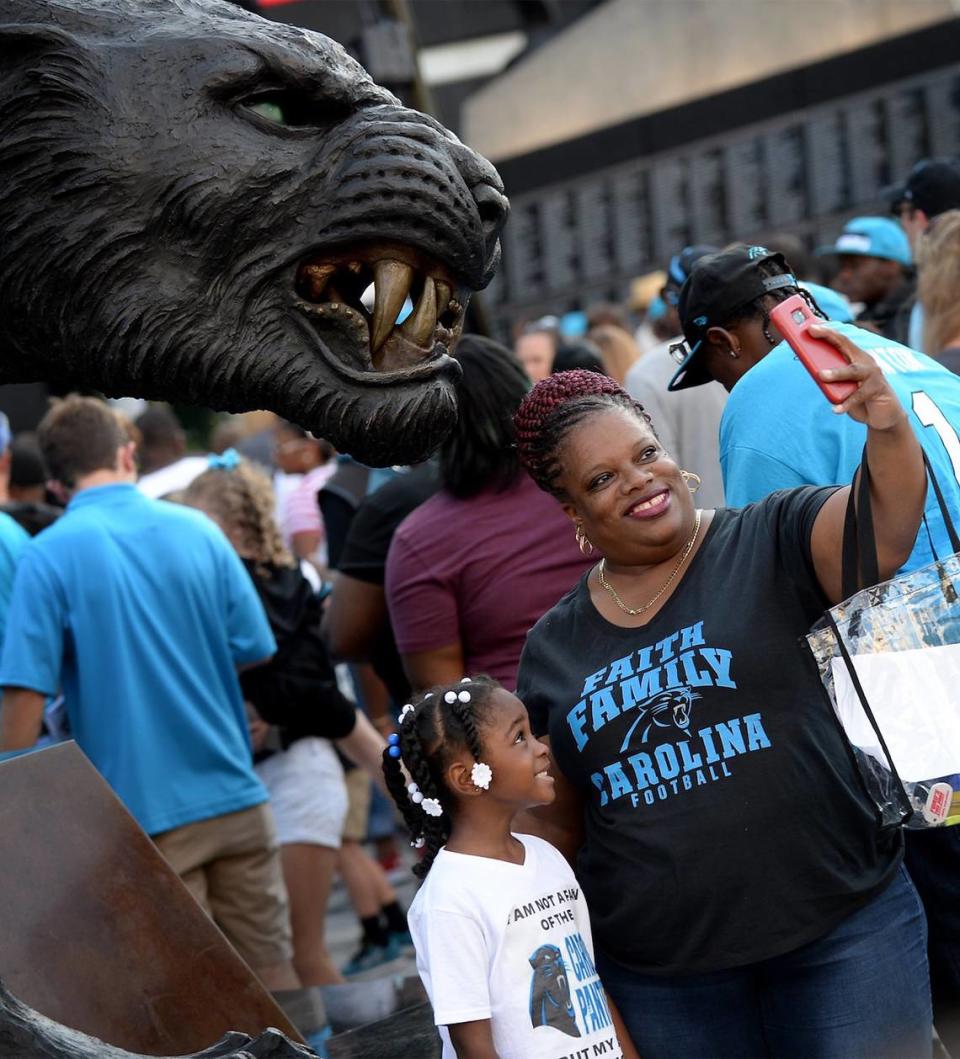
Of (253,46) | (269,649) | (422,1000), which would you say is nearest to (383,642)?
(269,649)

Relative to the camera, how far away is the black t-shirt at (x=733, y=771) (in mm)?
2830

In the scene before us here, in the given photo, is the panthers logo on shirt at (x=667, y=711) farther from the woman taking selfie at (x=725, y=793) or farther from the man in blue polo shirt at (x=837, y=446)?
the man in blue polo shirt at (x=837, y=446)

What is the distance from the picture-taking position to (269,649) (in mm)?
5309

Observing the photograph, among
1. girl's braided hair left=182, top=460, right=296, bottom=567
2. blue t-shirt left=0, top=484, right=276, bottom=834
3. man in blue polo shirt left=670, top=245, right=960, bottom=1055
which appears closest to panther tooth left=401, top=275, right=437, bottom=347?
man in blue polo shirt left=670, top=245, right=960, bottom=1055

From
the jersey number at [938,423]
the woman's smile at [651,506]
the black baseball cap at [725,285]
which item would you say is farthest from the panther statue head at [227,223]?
the black baseball cap at [725,285]

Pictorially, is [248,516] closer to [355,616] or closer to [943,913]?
[355,616]

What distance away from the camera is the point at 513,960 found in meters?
2.91

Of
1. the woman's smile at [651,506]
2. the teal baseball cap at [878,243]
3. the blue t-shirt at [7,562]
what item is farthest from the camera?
the teal baseball cap at [878,243]

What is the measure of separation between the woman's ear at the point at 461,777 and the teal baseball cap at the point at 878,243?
428cm

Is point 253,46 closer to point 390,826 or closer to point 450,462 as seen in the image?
point 450,462

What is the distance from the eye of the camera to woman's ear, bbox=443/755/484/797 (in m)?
3.05

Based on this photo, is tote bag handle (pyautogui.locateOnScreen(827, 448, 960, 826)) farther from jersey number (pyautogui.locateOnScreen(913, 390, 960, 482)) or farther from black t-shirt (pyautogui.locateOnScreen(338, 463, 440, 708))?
black t-shirt (pyautogui.locateOnScreen(338, 463, 440, 708))

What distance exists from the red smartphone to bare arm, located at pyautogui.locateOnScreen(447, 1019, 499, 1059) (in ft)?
3.96

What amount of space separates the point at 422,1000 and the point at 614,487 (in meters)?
1.43
